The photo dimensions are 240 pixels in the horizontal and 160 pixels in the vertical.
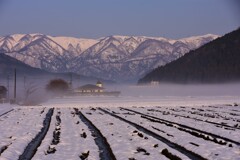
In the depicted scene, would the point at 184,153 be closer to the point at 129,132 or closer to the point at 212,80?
the point at 129,132

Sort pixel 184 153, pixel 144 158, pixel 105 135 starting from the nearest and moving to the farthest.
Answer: pixel 144 158, pixel 184 153, pixel 105 135

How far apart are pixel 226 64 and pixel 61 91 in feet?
228

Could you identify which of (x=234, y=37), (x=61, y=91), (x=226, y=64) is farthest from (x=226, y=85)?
(x=61, y=91)

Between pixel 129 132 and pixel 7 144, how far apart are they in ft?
23.4

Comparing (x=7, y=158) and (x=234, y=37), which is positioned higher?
(x=234, y=37)

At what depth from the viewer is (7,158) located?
1559cm

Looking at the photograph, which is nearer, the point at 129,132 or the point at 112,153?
the point at 112,153

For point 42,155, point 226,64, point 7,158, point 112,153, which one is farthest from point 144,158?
point 226,64

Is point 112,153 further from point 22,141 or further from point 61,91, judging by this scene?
point 61,91

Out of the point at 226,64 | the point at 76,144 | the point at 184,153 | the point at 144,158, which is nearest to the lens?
the point at 144,158

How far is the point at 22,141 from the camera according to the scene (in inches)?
808

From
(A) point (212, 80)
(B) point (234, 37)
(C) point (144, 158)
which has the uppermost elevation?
(B) point (234, 37)

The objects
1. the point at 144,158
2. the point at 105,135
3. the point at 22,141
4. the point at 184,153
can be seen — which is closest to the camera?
the point at 144,158

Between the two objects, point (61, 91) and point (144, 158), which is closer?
point (144, 158)
